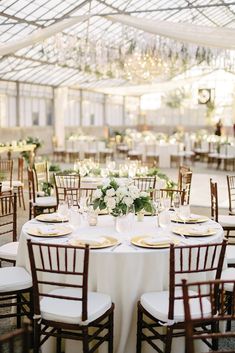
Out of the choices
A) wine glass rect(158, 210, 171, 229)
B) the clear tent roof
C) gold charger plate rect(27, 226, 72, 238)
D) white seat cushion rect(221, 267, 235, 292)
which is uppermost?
the clear tent roof

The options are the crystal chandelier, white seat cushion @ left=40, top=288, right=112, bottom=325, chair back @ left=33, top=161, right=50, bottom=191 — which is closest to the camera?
white seat cushion @ left=40, top=288, right=112, bottom=325

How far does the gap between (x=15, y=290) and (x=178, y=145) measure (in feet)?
40.8

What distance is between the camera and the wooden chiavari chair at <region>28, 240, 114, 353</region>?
2.84m

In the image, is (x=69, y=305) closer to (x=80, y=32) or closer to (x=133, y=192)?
(x=133, y=192)

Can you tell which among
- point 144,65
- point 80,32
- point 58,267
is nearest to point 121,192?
point 58,267

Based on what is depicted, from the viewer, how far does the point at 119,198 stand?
3.60 metres

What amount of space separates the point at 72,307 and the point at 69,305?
0.13 ft

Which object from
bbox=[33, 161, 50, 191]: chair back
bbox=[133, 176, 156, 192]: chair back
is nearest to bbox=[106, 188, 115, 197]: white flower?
bbox=[133, 176, 156, 192]: chair back

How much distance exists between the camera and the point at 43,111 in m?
19.6

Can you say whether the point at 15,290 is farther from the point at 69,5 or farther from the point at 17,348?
the point at 69,5

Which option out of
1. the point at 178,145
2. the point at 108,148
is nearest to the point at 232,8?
the point at 178,145

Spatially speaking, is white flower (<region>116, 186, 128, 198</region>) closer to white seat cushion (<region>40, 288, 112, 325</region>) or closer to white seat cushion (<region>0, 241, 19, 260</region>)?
white seat cushion (<region>40, 288, 112, 325</region>)

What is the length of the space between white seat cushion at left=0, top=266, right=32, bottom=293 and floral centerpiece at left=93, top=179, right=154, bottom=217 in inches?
29.6

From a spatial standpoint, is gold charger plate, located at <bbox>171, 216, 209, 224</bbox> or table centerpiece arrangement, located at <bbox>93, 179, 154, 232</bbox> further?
gold charger plate, located at <bbox>171, 216, 209, 224</bbox>
